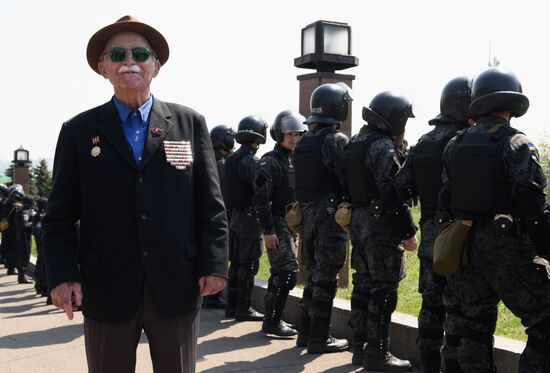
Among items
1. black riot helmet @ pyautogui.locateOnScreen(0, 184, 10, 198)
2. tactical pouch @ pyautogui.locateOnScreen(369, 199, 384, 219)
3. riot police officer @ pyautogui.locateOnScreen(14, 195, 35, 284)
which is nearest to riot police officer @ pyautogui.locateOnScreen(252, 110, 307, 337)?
tactical pouch @ pyautogui.locateOnScreen(369, 199, 384, 219)

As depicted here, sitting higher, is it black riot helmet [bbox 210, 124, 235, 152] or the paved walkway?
black riot helmet [bbox 210, 124, 235, 152]

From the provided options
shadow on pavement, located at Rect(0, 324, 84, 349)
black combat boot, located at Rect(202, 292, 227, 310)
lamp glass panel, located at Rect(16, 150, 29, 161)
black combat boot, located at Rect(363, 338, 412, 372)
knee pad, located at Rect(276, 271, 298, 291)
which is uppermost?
lamp glass panel, located at Rect(16, 150, 29, 161)

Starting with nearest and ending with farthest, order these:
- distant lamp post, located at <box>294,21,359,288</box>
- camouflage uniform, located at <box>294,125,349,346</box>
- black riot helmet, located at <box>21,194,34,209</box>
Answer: camouflage uniform, located at <box>294,125,349,346</box>, distant lamp post, located at <box>294,21,359,288</box>, black riot helmet, located at <box>21,194,34,209</box>

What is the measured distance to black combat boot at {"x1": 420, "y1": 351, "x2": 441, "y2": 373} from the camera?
5.60m

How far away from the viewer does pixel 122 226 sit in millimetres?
3420

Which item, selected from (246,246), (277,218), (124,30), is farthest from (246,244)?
(124,30)

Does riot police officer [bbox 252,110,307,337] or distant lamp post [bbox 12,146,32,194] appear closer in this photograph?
riot police officer [bbox 252,110,307,337]

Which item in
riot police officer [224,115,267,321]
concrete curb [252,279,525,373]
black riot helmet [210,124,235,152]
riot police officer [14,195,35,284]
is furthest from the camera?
riot police officer [14,195,35,284]

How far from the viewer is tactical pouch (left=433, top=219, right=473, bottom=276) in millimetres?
4660

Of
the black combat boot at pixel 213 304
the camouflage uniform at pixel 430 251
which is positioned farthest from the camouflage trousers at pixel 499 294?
the black combat boot at pixel 213 304

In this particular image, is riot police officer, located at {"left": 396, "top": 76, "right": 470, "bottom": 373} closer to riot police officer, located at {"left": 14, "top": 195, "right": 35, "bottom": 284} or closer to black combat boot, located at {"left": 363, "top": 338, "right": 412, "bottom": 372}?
black combat boot, located at {"left": 363, "top": 338, "right": 412, "bottom": 372}

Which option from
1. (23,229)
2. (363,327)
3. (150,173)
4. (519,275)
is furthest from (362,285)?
(23,229)

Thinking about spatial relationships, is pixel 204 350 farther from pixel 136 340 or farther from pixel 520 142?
pixel 520 142

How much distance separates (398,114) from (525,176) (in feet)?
6.79
